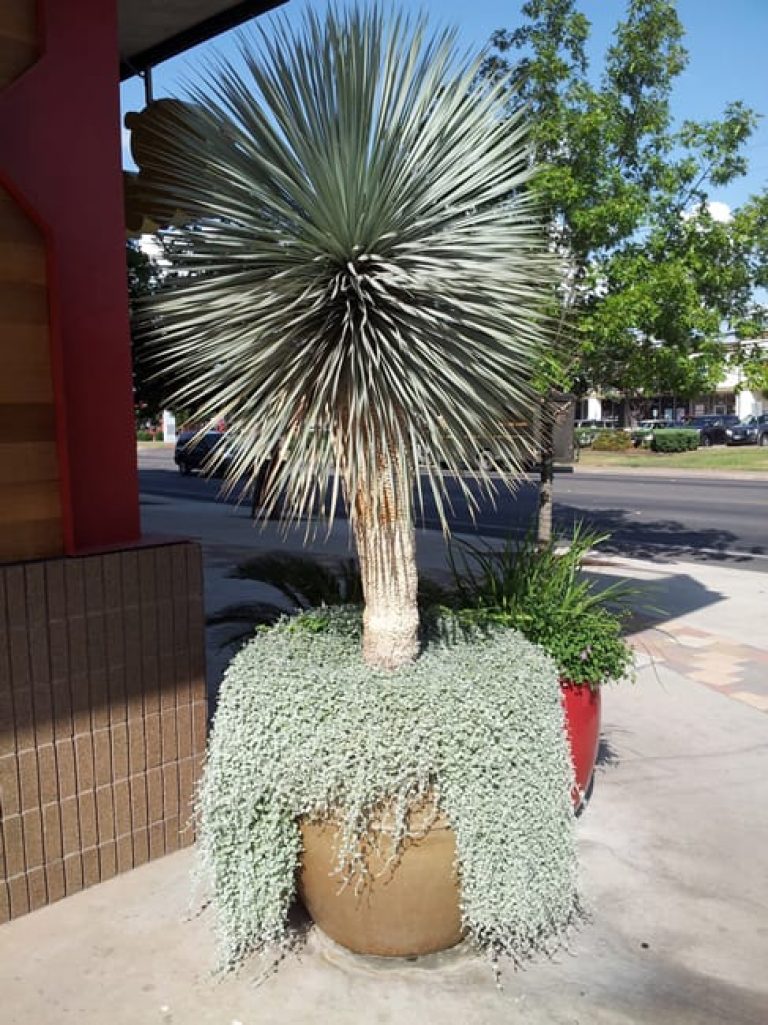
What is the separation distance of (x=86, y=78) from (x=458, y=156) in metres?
1.63

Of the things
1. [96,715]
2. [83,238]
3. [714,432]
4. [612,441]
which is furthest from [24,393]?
[714,432]

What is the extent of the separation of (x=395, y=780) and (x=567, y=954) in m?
1.01

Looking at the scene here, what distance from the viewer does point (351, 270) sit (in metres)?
2.77

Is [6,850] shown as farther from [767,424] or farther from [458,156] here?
[767,424]

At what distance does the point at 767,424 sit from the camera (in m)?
37.8

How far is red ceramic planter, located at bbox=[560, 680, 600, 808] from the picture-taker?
392cm

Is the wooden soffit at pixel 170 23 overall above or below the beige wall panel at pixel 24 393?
above

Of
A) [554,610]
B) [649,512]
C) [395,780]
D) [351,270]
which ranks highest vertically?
[351,270]

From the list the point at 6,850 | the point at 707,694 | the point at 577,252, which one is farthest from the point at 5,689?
the point at 577,252

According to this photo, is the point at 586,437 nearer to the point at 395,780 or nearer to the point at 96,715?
the point at 96,715

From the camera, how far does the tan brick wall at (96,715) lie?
3.24m

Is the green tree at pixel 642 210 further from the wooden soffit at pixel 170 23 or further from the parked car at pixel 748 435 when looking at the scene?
the parked car at pixel 748 435

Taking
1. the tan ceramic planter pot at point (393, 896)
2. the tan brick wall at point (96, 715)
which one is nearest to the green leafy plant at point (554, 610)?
the tan ceramic planter pot at point (393, 896)

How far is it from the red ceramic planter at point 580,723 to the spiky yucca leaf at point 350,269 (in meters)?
1.37
